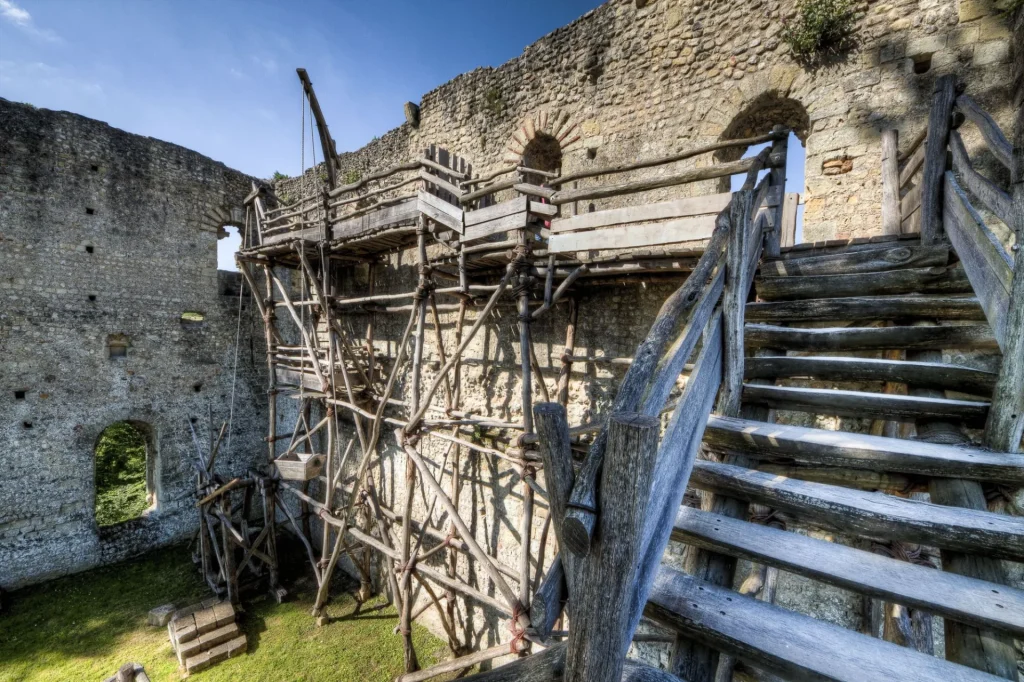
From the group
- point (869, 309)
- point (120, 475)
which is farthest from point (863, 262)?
point (120, 475)

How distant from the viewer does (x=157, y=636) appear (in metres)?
5.95

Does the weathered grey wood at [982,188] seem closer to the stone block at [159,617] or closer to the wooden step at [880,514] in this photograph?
the wooden step at [880,514]

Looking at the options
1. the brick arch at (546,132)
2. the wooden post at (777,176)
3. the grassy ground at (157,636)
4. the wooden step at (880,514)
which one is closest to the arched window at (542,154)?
the brick arch at (546,132)

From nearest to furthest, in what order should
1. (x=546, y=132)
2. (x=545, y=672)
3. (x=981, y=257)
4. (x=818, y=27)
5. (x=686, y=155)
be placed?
(x=545, y=672) < (x=981, y=257) < (x=686, y=155) < (x=818, y=27) < (x=546, y=132)

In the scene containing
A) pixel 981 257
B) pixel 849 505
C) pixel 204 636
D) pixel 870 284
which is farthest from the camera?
pixel 204 636

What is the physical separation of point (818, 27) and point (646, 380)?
528 cm

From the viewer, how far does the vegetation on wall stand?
30.0ft

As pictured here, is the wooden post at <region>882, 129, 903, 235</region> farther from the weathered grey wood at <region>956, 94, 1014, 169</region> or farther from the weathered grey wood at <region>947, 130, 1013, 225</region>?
the weathered grey wood at <region>956, 94, 1014, 169</region>

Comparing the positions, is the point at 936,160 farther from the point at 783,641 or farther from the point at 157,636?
the point at 157,636

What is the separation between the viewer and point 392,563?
6520 millimetres

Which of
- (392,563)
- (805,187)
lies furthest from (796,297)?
(392,563)

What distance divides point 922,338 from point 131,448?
15.0 metres

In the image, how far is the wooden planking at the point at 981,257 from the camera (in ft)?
5.91

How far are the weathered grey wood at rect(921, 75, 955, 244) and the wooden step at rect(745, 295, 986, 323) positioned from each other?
77 cm
